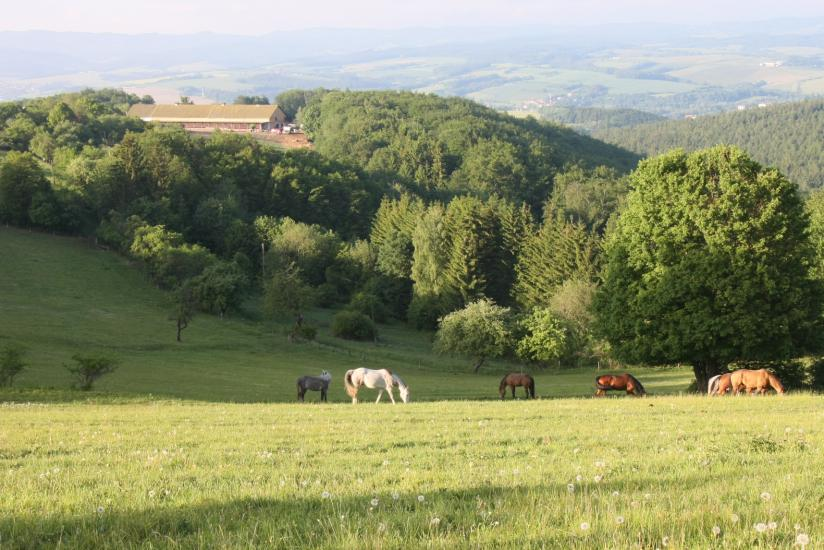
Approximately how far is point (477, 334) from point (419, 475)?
65.1 meters

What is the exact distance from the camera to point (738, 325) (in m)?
37.6

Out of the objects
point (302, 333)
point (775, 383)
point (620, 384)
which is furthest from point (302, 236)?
point (775, 383)

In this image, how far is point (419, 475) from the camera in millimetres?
10352

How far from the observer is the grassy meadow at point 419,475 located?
22.5ft

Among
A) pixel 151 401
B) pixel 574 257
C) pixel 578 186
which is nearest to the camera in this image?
pixel 151 401

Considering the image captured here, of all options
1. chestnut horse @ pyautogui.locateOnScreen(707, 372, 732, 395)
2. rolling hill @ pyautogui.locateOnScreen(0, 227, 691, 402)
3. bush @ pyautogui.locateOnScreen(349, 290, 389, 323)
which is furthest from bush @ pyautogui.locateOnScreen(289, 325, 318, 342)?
chestnut horse @ pyautogui.locateOnScreen(707, 372, 732, 395)

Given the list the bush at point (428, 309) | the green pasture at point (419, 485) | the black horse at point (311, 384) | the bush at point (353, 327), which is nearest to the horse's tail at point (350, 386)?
the black horse at point (311, 384)

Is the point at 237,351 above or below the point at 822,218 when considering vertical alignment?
below

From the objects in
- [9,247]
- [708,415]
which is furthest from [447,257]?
[708,415]

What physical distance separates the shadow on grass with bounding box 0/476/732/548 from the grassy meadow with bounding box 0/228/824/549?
0.09 ft

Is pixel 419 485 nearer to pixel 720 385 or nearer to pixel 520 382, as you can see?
pixel 720 385

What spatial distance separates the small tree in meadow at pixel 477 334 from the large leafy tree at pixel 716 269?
33.3 metres

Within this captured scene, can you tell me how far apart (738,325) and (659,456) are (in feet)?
92.8

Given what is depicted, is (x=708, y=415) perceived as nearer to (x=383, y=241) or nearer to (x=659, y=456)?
(x=659, y=456)
